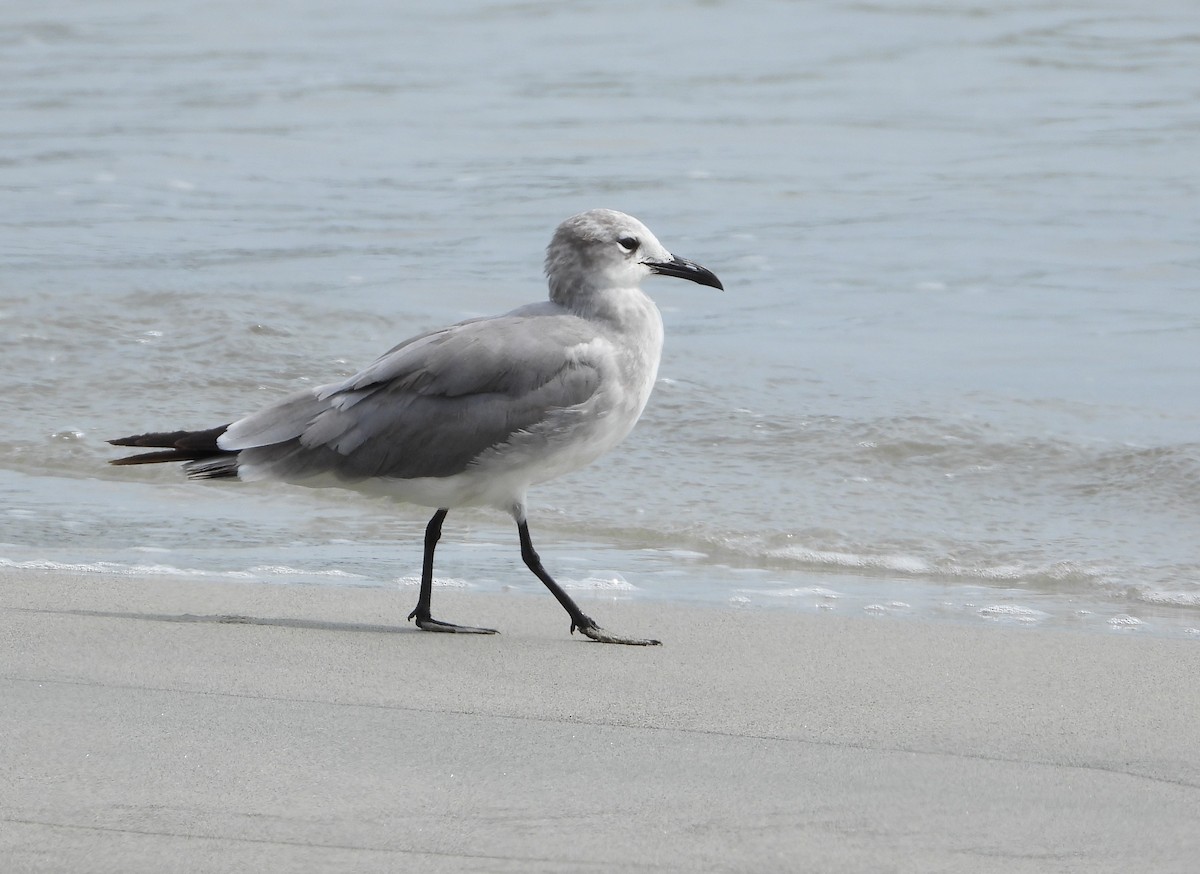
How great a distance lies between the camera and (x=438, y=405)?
4469 mm

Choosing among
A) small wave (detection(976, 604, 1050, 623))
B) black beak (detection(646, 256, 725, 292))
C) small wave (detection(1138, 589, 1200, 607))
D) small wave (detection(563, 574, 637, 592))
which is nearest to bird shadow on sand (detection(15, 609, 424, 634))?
small wave (detection(563, 574, 637, 592))

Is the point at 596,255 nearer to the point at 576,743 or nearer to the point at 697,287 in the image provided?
the point at 576,743

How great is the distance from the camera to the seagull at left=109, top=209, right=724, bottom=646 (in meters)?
4.42

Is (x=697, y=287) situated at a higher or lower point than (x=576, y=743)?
lower

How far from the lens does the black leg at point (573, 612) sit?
440 cm

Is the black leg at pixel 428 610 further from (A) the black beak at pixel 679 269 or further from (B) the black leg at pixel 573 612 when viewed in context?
(A) the black beak at pixel 679 269

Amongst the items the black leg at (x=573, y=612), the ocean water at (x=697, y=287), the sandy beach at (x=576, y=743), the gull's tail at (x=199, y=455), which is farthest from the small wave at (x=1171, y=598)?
the gull's tail at (x=199, y=455)

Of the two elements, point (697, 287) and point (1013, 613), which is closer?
point (1013, 613)

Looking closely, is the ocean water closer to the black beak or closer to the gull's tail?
the gull's tail

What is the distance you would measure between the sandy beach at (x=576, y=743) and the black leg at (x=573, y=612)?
0.05m

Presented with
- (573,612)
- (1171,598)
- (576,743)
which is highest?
(576,743)

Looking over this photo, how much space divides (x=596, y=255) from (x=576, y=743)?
1.57 m

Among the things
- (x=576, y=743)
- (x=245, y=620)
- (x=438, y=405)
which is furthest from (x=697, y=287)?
(x=576, y=743)

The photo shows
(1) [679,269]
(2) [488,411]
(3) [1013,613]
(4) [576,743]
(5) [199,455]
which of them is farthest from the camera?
(3) [1013,613]
